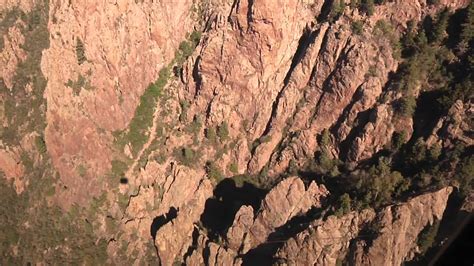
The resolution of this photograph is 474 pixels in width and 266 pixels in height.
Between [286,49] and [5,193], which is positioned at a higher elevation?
[286,49]

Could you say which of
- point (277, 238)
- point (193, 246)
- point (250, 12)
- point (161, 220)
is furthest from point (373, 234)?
point (250, 12)

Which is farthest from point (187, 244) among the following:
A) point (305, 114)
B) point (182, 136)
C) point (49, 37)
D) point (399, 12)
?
point (399, 12)

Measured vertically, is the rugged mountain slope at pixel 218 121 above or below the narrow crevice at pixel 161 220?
above

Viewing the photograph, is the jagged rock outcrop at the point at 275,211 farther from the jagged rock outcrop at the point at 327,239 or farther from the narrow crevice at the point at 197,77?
the narrow crevice at the point at 197,77

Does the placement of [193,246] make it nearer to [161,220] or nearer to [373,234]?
[161,220]

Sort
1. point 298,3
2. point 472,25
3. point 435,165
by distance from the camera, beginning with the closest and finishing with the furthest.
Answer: point 435,165 → point 472,25 → point 298,3

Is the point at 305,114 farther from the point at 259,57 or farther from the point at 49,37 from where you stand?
the point at 49,37

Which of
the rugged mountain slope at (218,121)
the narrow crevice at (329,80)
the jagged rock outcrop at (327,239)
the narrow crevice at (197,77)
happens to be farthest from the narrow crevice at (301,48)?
the jagged rock outcrop at (327,239)

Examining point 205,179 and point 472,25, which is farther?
point 205,179
